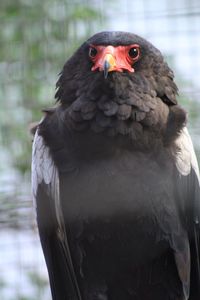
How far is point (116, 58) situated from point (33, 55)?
2.20m

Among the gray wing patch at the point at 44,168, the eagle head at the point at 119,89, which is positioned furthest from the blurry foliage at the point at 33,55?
the eagle head at the point at 119,89

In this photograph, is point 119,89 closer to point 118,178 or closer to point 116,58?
point 116,58

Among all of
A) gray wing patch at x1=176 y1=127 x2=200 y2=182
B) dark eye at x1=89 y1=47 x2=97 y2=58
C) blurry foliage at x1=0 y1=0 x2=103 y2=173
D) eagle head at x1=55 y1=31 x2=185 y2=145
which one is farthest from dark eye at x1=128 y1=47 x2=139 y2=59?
blurry foliage at x1=0 y1=0 x2=103 y2=173

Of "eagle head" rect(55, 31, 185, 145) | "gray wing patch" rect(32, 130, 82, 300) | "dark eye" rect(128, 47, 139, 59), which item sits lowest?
"gray wing patch" rect(32, 130, 82, 300)

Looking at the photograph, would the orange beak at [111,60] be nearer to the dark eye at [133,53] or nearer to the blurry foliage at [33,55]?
the dark eye at [133,53]

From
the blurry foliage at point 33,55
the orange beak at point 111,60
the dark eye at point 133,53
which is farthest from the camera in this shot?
the blurry foliage at point 33,55

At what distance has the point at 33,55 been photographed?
606 cm

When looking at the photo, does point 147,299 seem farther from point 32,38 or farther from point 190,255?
point 32,38

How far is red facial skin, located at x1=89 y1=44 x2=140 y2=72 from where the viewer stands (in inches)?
154

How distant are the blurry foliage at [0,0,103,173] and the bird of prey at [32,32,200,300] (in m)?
1.71

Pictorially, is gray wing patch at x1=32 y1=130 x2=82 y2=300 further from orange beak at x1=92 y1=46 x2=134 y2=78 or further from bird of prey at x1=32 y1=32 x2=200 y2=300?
orange beak at x1=92 y1=46 x2=134 y2=78

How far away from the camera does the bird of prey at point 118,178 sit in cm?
394

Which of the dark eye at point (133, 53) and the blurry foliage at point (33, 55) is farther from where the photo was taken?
the blurry foliage at point (33, 55)

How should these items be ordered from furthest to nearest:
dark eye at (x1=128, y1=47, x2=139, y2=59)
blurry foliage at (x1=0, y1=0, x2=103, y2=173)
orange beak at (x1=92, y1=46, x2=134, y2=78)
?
blurry foliage at (x1=0, y1=0, x2=103, y2=173) < dark eye at (x1=128, y1=47, x2=139, y2=59) < orange beak at (x1=92, y1=46, x2=134, y2=78)
